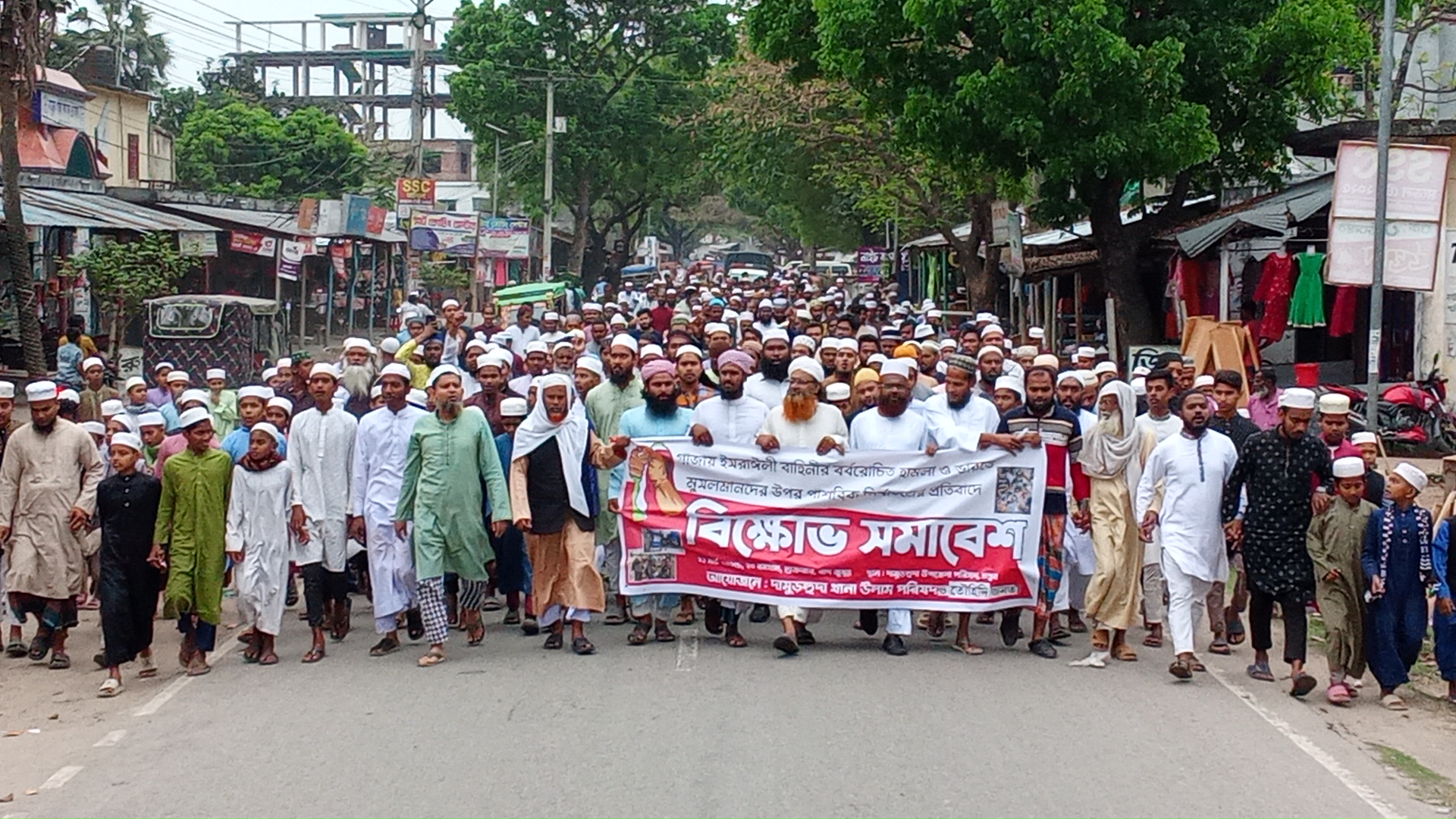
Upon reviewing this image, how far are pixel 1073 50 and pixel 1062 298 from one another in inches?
449

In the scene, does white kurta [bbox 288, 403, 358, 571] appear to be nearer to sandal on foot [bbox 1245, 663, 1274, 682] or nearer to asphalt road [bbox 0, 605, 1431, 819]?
asphalt road [bbox 0, 605, 1431, 819]

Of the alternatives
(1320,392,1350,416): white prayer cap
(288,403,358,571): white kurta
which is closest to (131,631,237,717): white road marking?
(288,403,358,571): white kurta

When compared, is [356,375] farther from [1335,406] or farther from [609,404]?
[1335,406]

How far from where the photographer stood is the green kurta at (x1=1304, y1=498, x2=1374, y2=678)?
321 inches

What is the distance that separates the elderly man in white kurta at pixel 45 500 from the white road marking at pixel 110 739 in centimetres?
202

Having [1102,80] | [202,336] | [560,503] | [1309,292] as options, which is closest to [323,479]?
[560,503]

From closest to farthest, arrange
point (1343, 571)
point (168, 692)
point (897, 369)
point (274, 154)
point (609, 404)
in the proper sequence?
point (1343, 571) < point (168, 692) < point (897, 369) < point (609, 404) < point (274, 154)

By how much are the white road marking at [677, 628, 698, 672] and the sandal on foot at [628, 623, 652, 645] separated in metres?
0.21

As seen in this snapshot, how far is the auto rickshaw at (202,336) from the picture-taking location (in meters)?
23.8

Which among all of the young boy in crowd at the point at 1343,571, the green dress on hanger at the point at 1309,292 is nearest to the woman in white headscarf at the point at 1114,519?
the young boy in crowd at the point at 1343,571

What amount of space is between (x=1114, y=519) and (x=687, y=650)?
254 cm

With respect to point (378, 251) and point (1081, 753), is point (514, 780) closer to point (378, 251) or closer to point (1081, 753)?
point (1081, 753)

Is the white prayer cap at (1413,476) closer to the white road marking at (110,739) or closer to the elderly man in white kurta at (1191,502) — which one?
the elderly man in white kurta at (1191,502)

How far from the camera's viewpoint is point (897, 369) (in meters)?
9.55
